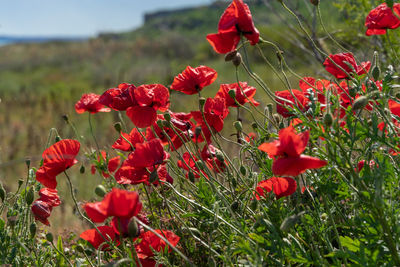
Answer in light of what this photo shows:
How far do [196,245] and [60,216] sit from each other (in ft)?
5.59

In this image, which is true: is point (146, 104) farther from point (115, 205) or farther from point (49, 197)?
point (115, 205)

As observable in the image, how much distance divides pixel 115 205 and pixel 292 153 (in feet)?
1.46

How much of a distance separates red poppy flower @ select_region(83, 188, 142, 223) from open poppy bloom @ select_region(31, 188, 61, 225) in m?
0.54

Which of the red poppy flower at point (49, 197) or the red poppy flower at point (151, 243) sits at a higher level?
the red poppy flower at point (49, 197)

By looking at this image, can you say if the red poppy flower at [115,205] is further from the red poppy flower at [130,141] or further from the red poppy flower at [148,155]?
the red poppy flower at [130,141]

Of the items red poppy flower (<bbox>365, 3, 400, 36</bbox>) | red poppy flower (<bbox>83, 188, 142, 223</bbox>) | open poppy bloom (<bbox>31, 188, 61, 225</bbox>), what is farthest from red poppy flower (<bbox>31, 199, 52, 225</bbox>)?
red poppy flower (<bbox>365, 3, 400, 36</bbox>)

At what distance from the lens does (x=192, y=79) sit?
1628 millimetres

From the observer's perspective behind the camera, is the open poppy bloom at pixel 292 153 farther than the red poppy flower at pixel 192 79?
No

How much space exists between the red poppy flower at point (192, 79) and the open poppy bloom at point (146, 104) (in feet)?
0.21

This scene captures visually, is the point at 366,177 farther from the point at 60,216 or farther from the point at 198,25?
the point at 198,25

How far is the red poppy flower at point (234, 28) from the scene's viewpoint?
1289 mm

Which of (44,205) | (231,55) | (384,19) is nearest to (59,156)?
(44,205)

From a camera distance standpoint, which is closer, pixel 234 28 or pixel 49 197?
pixel 234 28

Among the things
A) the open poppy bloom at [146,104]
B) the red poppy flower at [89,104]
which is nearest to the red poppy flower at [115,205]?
the open poppy bloom at [146,104]
